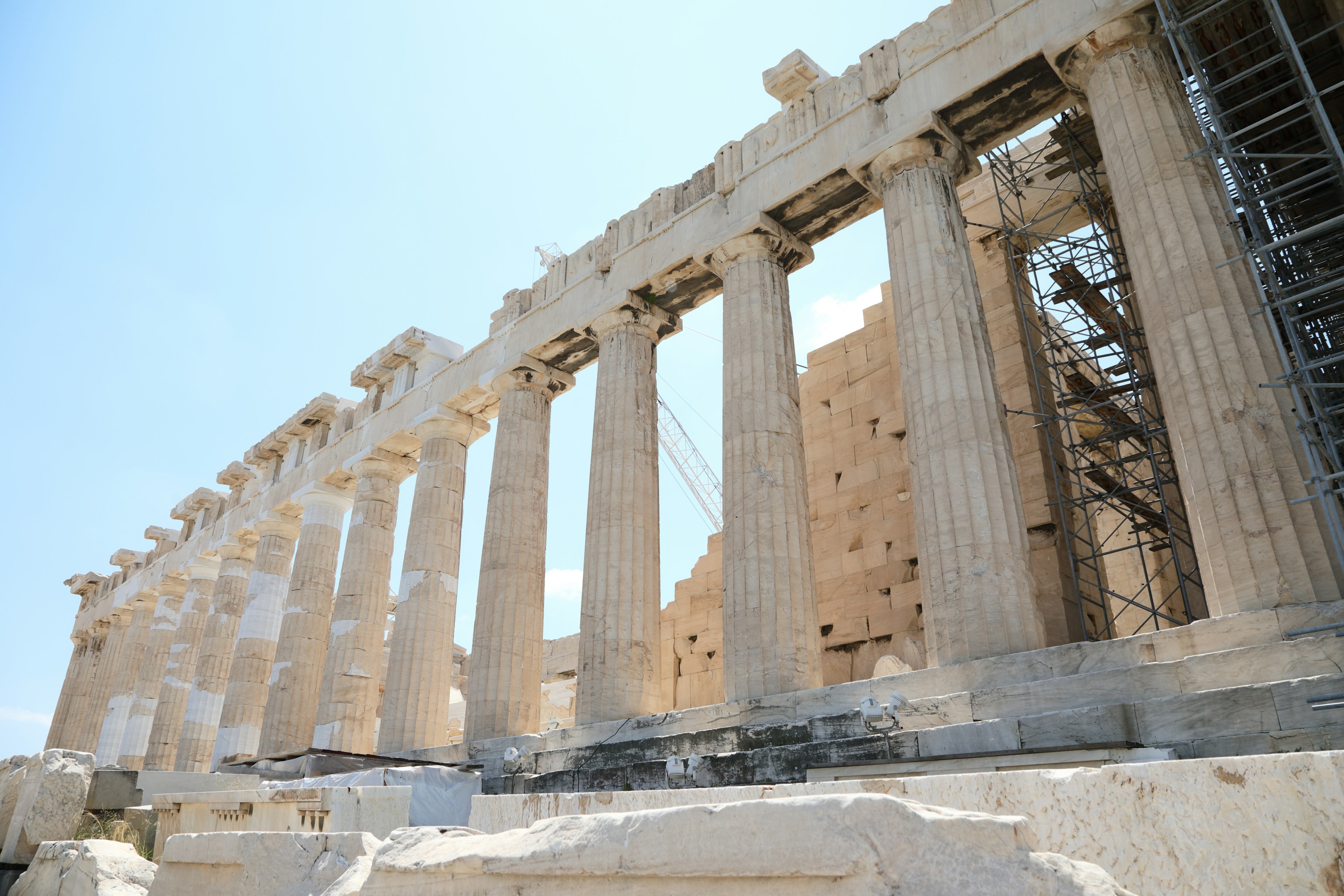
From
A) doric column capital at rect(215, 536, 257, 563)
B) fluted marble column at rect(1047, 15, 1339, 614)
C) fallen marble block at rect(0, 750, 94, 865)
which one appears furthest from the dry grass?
doric column capital at rect(215, 536, 257, 563)

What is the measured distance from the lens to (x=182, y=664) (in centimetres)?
3316

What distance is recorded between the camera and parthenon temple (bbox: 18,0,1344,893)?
9859 millimetres

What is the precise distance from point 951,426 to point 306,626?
65.6 ft

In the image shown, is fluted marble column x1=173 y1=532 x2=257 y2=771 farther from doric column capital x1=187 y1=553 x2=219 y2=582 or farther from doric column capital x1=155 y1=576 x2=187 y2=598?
doric column capital x1=155 y1=576 x2=187 y2=598

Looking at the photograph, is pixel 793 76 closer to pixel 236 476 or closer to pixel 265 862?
pixel 265 862

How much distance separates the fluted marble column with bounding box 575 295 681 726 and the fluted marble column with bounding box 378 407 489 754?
19.5 ft

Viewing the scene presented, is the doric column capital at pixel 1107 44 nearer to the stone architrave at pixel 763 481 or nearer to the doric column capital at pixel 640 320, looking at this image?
the stone architrave at pixel 763 481

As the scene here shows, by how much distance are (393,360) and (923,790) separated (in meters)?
25.0

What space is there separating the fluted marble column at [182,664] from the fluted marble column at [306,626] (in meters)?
6.42

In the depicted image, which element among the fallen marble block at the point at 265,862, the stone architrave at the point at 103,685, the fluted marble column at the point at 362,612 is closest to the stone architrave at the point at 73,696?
the stone architrave at the point at 103,685

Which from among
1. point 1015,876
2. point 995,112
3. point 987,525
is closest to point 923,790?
point 1015,876

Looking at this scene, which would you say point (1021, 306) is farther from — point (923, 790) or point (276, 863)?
point (276, 863)

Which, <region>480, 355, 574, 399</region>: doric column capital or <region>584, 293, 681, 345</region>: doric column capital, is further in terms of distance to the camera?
<region>480, 355, 574, 399</region>: doric column capital

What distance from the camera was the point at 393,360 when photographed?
91.6 ft
